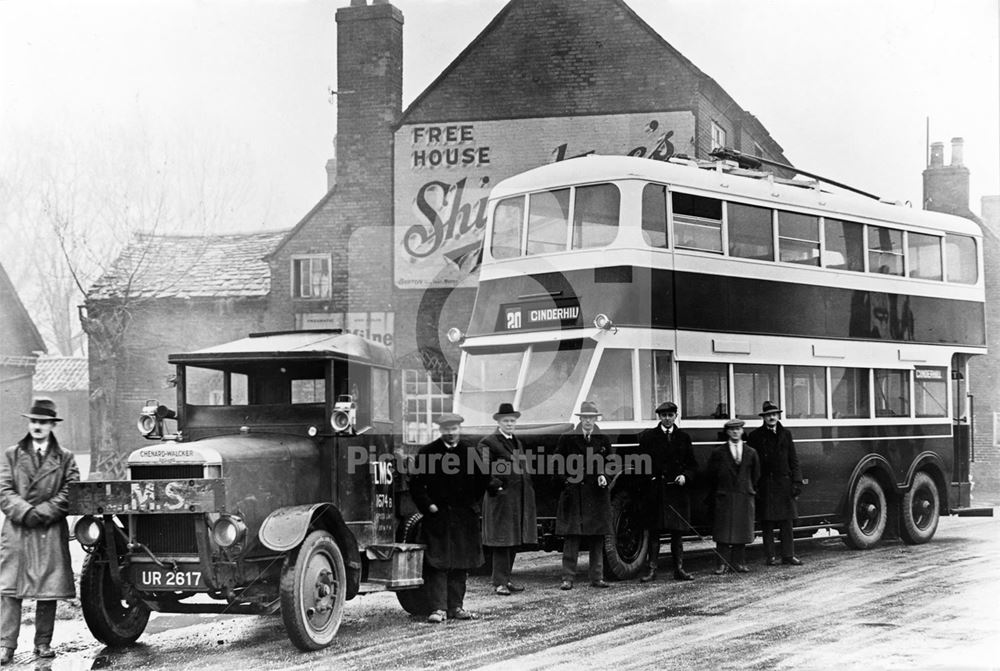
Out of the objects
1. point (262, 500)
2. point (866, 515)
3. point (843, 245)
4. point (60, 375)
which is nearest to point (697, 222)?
point (843, 245)

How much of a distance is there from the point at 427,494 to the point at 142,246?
13.8 m

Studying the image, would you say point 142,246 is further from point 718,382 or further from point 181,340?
point 718,382

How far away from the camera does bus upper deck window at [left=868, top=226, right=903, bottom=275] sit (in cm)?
1422

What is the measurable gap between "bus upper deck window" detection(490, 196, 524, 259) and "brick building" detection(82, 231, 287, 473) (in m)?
9.77

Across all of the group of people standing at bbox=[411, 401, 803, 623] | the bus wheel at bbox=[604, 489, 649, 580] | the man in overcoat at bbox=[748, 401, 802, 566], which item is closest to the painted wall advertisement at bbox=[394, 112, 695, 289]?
the man in overcoat at bbox=[748, 401, 802, 566]

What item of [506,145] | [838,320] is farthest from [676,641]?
[506,145]

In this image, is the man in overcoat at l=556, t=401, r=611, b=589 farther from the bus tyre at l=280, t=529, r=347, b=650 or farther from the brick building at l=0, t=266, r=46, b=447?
the brick building at l=0, t=266, r=46, b=447

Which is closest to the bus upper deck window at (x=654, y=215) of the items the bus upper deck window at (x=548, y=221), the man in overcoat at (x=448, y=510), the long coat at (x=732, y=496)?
the bus upper deck window at (x=548, y=221)

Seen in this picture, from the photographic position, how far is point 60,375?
88.1ft

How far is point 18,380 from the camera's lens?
20.9 m

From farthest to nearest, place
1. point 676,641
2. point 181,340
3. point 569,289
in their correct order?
point 181,340 → point 569,289 → point 676,641

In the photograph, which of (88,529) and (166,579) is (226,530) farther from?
(88,529)

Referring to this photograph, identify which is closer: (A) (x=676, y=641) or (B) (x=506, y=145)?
(A) (x=676, y=641)

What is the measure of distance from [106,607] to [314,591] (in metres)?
1.52
